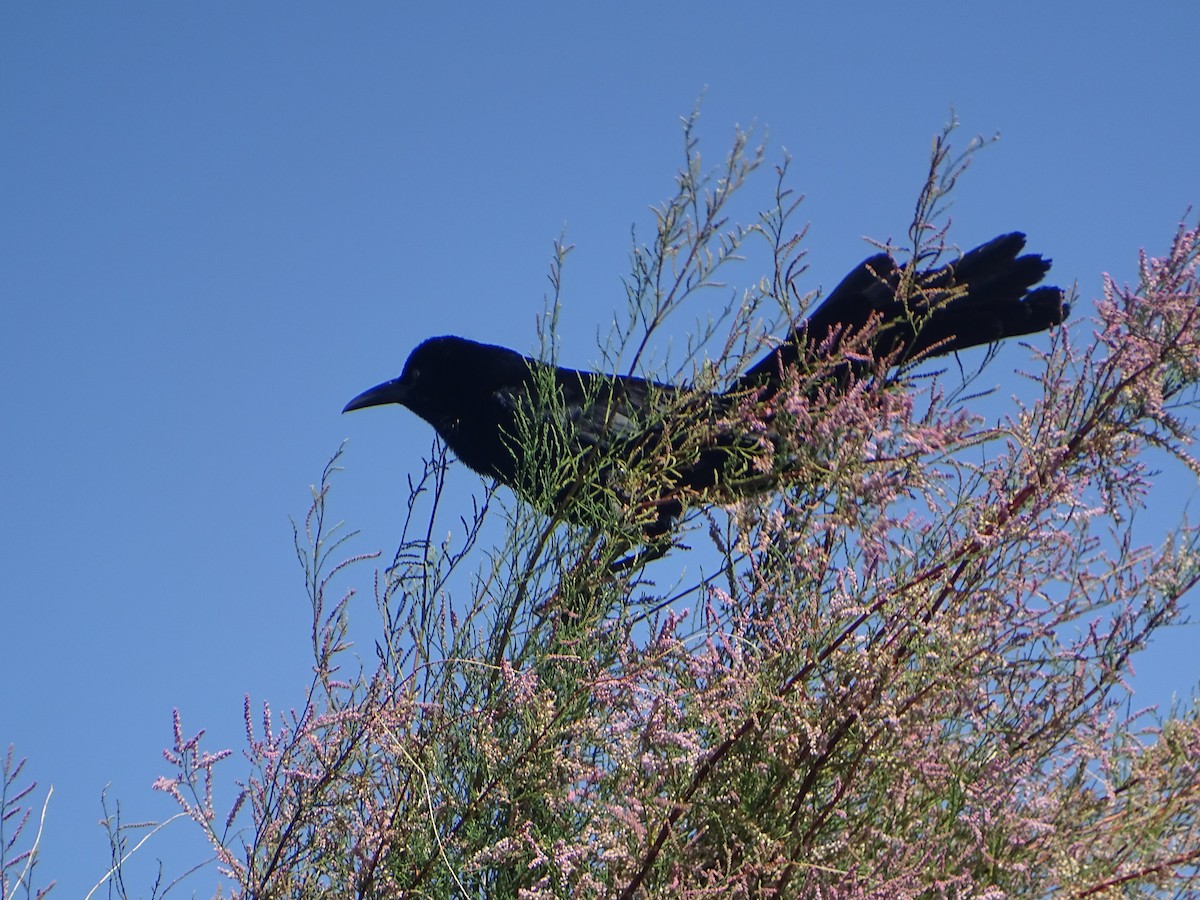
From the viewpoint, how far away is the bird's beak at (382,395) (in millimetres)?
5656

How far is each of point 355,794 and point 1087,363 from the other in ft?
5.74

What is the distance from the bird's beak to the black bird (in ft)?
3.76

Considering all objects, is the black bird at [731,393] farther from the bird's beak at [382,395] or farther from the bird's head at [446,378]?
the bird's beak at [382,395]

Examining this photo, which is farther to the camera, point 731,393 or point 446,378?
point 446,378

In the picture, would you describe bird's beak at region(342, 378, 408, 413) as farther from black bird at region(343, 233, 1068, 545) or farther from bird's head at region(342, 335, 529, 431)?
black bird at region(343, 233, 1068, 545)

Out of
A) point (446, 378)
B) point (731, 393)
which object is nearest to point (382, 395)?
point (446, 378)

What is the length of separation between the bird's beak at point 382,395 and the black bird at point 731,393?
1.15 meters

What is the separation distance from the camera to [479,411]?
5.22 m

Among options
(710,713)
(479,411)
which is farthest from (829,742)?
(479,411)

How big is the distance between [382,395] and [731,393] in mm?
2647

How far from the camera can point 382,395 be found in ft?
18.7

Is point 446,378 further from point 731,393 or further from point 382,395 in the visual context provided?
point 731,393

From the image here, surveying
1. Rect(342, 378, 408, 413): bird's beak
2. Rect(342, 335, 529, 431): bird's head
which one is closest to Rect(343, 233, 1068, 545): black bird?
Rect(342, 335, 529, 431): bird's head

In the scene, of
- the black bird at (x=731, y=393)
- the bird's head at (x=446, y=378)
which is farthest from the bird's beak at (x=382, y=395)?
the black bird at (x=731, y=393)
